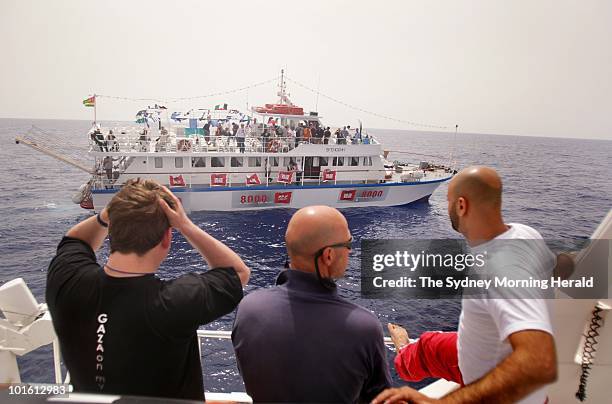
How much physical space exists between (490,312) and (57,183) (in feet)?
123

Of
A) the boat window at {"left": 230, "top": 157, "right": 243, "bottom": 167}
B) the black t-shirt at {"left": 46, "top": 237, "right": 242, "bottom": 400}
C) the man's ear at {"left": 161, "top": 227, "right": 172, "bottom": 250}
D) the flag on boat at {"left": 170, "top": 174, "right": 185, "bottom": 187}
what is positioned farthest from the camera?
the boat window at {"left": 230, "top": 157, "right": 243, "bottom": 167}

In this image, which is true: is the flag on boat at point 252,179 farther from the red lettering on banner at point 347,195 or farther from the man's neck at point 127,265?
the man's neck at point 127,265

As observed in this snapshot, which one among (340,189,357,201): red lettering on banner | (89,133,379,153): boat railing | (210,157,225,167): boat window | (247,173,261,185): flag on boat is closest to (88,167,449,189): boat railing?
(247,173,261,185): flag on boat

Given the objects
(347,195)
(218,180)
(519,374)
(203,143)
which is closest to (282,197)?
(218,180)

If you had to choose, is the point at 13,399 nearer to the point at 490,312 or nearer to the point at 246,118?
the point at 490,312

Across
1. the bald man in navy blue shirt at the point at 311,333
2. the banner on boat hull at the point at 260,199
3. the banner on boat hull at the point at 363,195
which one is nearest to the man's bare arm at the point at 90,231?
the bald man in navy blue shirt at the point at 311,333

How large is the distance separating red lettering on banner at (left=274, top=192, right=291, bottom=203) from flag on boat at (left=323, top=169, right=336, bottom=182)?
2.35 metres

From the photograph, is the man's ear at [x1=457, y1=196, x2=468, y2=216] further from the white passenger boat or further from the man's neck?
the white passenger boat

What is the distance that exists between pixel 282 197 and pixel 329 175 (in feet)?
10.0

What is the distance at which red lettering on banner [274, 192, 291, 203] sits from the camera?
18.9m

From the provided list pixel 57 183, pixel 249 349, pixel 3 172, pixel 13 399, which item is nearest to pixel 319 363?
pixel 249 349

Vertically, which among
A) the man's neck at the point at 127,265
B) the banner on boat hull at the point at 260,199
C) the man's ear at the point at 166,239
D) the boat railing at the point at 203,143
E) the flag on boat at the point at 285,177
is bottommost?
the banner on boat hull at the point at 260,199

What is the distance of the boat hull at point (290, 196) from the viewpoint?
17.8 m

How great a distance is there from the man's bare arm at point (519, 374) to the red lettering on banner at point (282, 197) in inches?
704
